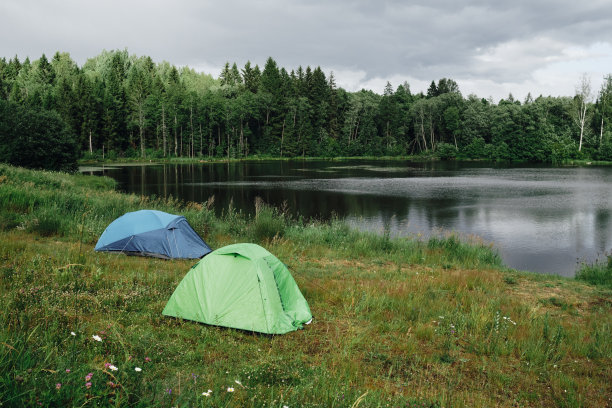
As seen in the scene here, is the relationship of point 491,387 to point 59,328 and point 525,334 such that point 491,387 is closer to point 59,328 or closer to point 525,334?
point 525,334

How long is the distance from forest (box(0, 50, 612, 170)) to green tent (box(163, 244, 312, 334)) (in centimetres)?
6999

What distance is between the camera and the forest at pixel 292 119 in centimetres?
7356

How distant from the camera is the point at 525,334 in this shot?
20.8 feet

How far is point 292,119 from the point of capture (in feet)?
278

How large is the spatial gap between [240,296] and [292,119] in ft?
264

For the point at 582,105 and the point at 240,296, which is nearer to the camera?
the point at 240,296

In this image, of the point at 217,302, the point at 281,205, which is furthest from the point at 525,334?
the point at 281,205

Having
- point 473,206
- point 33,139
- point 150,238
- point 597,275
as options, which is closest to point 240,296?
point 150,238

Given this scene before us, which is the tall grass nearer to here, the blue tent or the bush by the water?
the blue tent

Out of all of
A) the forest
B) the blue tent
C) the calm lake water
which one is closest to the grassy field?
the blue tent

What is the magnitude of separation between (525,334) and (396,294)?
2.31 meters

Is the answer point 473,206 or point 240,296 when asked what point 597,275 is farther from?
point 473,206

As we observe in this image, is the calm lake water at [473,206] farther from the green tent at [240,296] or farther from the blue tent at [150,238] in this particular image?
the green tent at [240,296]

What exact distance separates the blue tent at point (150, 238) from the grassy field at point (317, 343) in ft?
2.23
